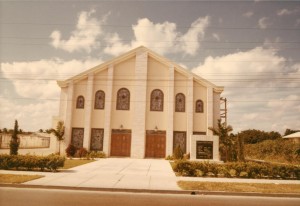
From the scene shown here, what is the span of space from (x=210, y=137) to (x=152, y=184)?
1463cm

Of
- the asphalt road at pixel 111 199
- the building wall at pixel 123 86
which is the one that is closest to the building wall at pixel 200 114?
the building wall at pixel 123 86

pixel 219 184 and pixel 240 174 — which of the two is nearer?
pixel 219 184

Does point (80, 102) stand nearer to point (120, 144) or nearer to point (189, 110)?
point (120, 144)

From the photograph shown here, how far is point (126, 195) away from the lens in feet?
35.9

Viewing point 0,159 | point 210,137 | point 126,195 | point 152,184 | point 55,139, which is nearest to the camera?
point 126,195

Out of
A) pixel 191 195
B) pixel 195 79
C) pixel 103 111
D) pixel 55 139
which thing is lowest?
pixel 191 195

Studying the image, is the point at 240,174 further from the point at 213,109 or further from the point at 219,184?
the point at 213,109

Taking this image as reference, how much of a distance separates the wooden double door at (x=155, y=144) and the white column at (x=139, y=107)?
77 centimetres

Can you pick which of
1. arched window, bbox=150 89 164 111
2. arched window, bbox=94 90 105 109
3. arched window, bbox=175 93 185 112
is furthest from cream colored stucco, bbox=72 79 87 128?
arched window, bbox=175 93 185 112

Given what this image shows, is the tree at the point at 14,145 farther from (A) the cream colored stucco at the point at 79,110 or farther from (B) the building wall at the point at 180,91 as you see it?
(B) the building wall at the point at 180,91

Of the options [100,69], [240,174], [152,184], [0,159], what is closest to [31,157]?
[0,159]

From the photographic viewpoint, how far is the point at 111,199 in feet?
32.9

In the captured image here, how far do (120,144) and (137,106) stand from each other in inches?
174

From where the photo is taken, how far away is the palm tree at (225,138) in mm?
27108
